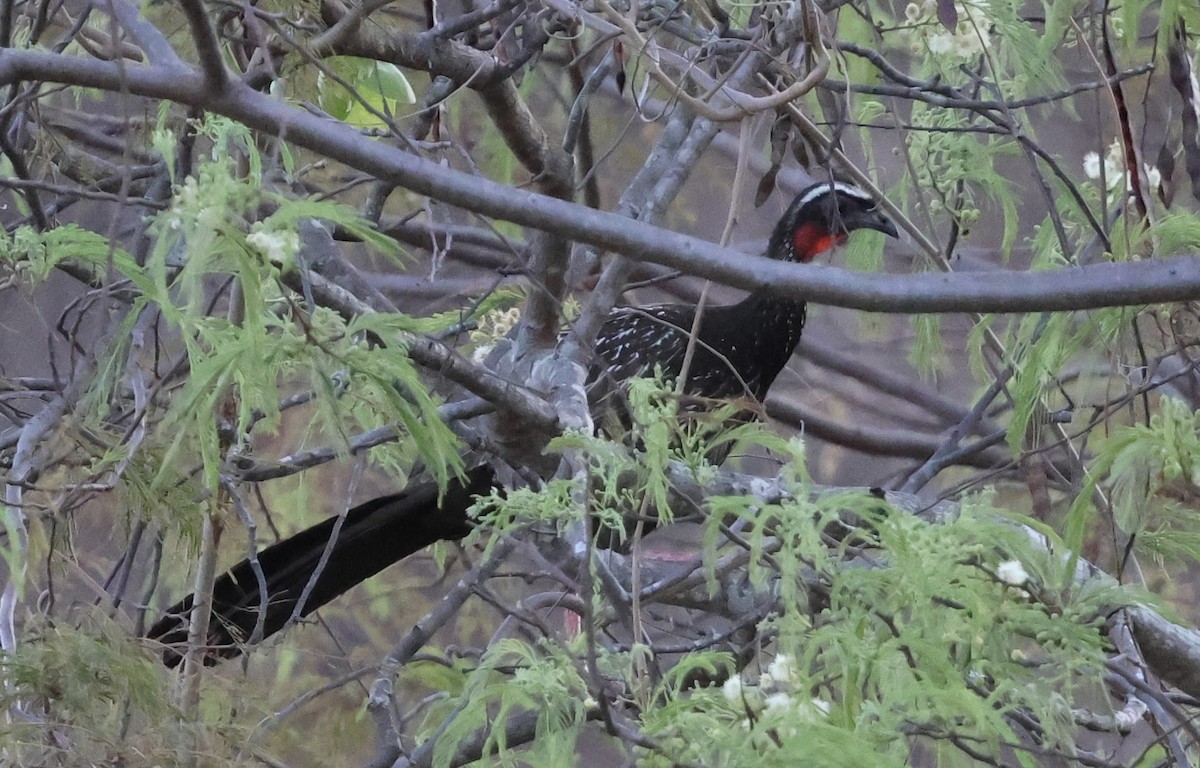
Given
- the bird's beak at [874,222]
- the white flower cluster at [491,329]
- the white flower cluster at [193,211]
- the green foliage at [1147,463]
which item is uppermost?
the white flower cluster at [193,211]

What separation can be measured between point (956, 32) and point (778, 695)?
4.43 feet

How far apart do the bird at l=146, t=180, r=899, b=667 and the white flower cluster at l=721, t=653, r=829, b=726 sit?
29.3 inches

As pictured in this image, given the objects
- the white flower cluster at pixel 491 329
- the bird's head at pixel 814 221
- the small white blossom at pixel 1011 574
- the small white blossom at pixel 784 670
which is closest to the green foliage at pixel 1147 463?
the small white blossom at pixel 1011 574

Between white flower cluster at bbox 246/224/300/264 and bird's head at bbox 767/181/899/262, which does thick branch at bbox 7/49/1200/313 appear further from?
bird's head at bbox 767/181/899/262

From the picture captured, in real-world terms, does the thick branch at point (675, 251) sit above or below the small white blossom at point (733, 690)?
above

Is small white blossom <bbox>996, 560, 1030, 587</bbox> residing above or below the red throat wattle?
above

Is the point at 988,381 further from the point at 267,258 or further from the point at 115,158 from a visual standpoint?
the point at 115,158

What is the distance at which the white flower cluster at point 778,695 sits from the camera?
43.6 inches

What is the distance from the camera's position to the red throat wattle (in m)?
3.25

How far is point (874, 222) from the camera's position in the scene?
2971 mm

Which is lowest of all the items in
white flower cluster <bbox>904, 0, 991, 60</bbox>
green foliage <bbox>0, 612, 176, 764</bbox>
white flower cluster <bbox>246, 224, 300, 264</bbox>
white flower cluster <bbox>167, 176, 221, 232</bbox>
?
green foliage <bbox>0, 612, 176, 764</bbox>

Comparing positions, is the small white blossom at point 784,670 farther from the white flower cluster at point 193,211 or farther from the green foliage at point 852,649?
the white flower cluster at point 193,211

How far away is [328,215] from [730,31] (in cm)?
105

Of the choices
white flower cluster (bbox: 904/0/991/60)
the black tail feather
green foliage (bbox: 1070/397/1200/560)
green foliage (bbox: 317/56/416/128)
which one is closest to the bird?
the black tail feather
